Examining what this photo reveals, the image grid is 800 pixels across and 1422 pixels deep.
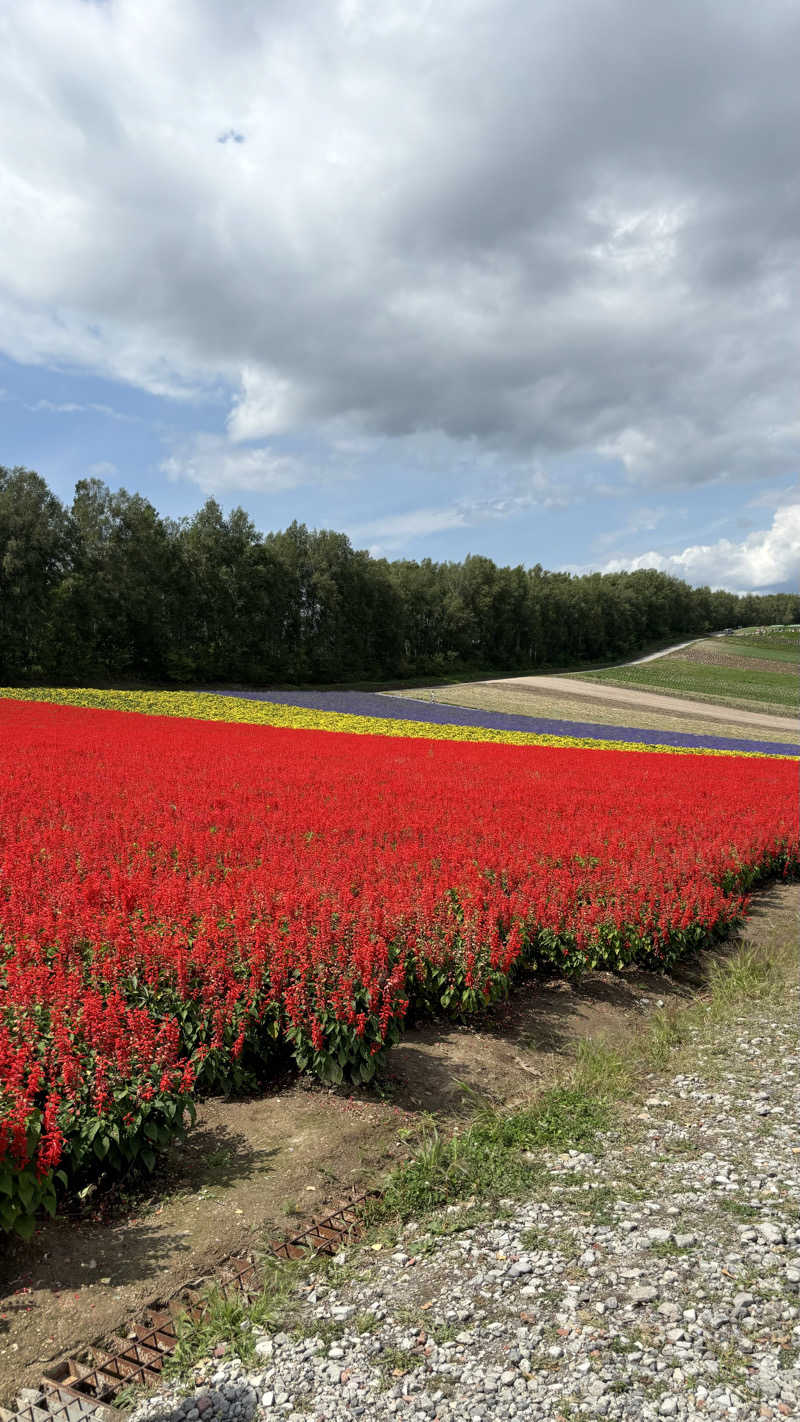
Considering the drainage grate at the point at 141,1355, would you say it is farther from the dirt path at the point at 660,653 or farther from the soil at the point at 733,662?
the dirt path at the point at 660,653

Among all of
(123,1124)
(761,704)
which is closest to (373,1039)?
(123,1124)

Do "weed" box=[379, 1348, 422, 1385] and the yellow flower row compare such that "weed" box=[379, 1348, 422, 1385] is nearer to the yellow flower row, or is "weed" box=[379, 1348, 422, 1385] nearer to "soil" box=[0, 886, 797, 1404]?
"soil" box=[0, 886, 797, 1404]

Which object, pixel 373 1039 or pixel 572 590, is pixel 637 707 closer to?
pixel 373 1039

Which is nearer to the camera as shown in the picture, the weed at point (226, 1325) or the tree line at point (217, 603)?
the weed at point (226, 1325)

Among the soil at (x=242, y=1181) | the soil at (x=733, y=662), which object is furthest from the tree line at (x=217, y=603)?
the soil at (x=242, y=1181)

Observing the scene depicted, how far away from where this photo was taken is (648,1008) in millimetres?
8359

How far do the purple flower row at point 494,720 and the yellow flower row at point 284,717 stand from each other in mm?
1427

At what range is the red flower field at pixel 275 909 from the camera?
4621 mm

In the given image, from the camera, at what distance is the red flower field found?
4621 millimetres

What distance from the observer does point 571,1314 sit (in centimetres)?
357

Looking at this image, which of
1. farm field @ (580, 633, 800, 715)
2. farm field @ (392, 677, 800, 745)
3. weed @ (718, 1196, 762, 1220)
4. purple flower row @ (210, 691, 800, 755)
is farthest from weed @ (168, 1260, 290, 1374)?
farm field @ (580, 633, 800, 715)

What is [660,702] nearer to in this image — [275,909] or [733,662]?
[733,662]

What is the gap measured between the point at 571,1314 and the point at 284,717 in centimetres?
3351

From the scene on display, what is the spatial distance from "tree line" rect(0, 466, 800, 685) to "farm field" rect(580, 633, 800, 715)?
1676 centimetres
